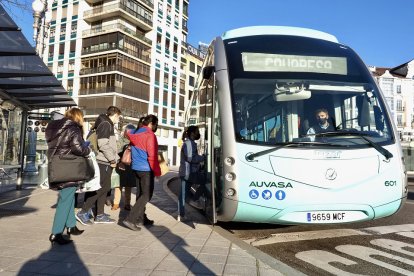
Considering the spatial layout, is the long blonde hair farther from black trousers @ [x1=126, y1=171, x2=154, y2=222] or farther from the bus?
the bus

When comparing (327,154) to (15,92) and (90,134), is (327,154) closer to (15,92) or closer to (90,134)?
(90,134)

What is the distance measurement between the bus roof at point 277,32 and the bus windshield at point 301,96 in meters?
0.38

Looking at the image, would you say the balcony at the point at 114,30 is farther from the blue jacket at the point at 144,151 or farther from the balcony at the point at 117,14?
the blue jacket at the point at 144,151

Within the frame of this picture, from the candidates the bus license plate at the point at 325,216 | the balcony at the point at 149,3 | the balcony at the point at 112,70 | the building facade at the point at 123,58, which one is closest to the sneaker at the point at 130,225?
the bus license plate at the point at 325,216

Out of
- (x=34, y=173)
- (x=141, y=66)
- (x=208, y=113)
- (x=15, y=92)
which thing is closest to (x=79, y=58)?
(x=141, y=66)

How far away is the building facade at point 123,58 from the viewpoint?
49.2 metres

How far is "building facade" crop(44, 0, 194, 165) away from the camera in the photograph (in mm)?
49188

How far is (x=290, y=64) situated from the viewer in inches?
234

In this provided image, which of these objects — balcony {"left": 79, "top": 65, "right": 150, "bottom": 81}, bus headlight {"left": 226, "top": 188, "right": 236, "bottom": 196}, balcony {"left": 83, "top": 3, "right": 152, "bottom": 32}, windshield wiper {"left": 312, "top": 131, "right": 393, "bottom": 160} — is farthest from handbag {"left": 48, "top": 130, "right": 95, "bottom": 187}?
balcony {"left": 83, "top": 3, "right": 152, "bottom": 32}

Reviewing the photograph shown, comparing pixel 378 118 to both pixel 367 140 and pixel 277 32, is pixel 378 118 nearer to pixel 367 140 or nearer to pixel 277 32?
pixel 367 140

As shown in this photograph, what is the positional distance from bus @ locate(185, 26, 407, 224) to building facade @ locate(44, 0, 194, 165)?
142 feet

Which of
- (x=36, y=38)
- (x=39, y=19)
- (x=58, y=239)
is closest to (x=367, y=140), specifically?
(x=58, y=239)

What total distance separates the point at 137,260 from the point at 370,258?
2855mm

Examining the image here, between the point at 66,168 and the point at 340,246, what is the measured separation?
3876mm
